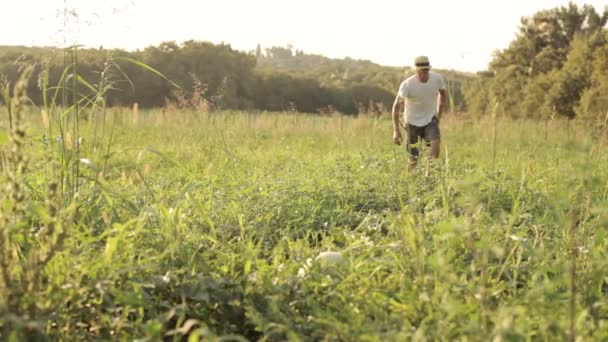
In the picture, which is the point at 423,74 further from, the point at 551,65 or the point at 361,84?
the point at 361,84

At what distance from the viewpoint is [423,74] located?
7.25m

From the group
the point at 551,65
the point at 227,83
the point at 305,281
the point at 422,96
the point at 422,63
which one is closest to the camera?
the point at 305,281

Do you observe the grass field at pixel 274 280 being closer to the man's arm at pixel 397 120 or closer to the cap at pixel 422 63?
the man's arm at pixel 397 120

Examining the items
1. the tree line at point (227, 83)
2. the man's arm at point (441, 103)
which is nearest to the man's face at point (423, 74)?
the man's arm at point (441, 103)

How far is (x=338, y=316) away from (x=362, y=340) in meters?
0.30

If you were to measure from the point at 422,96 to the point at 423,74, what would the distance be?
0.84 feet

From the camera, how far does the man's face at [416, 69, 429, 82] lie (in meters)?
7.22

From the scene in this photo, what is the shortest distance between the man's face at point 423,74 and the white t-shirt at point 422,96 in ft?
0.12

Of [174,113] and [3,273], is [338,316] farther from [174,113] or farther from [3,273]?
[174,113]

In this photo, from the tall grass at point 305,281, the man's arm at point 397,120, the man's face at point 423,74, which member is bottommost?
the tall grass at point 305,281

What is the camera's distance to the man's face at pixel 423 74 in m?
7.22

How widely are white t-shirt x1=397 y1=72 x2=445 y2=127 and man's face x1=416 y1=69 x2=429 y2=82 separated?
4cm

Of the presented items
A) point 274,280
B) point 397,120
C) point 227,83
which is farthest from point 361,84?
point 274,280

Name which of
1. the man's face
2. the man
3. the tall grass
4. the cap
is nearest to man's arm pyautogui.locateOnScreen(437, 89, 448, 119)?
the man
